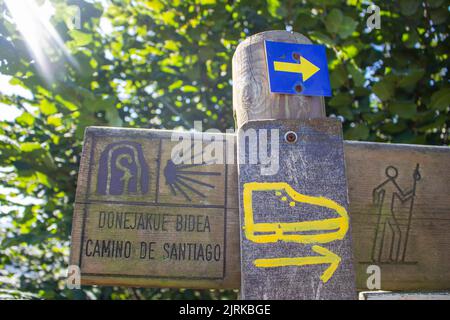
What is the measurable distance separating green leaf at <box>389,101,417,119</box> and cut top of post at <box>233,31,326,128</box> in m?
1.12

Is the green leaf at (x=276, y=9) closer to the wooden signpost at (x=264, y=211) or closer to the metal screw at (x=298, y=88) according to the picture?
the wooden signpost at (x=264, y=211)

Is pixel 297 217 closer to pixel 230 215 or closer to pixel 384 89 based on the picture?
pixel 230 215

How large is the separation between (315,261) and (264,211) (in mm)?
187

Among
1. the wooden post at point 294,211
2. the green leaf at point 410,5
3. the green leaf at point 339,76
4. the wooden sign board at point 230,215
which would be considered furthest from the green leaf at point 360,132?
the wooden post at point 294,211

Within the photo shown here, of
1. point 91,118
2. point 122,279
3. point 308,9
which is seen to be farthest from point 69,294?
point 308,9

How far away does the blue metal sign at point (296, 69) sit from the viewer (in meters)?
1.34

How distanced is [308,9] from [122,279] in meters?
2.09

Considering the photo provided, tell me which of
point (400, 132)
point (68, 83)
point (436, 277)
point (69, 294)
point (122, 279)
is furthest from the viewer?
point (69, 294)

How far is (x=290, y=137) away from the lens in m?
1.25

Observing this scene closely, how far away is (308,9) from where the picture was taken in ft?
8.86

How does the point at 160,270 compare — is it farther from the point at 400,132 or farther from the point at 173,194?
the point at 400,132

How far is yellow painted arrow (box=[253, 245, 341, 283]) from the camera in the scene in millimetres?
1155

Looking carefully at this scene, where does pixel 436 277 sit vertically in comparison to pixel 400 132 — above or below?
below

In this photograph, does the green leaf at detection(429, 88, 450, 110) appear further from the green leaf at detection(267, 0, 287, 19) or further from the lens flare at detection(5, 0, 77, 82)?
A: the lens flare at detection(5, 0, 77, 82)
